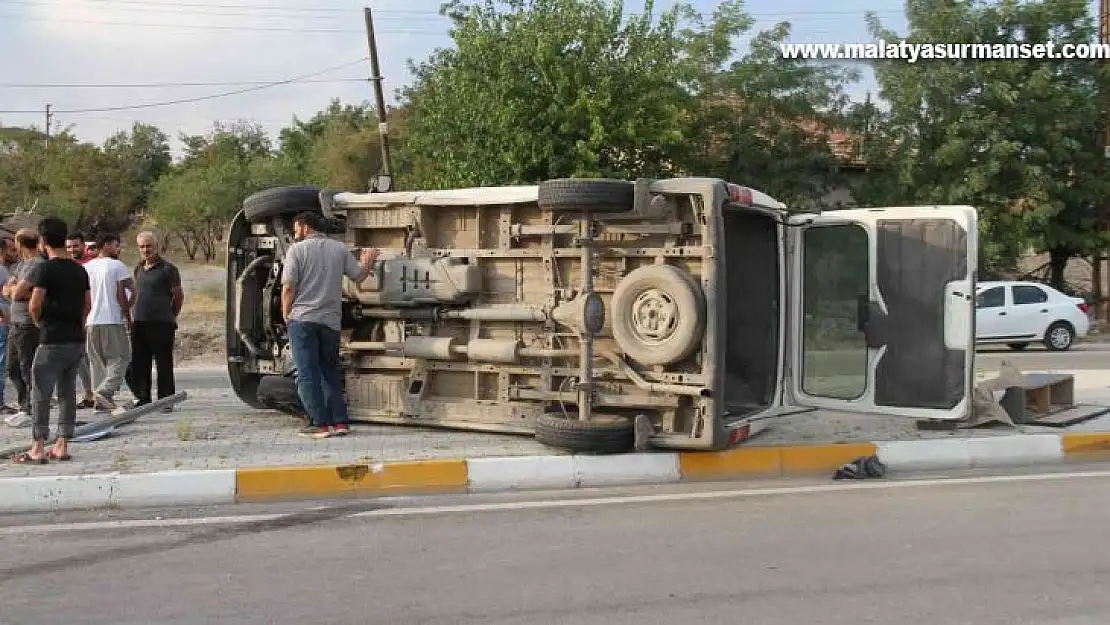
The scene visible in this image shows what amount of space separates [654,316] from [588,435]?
2.97ft

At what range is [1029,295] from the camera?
63.0 ft

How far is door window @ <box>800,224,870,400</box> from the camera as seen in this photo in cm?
759

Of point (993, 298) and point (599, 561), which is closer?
point (599, 561)

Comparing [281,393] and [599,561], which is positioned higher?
[281,393]

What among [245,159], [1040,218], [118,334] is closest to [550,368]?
[118,334]

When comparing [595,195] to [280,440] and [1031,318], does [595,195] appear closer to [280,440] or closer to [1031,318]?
[280,440]

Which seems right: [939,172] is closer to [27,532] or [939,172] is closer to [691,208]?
[691,208]

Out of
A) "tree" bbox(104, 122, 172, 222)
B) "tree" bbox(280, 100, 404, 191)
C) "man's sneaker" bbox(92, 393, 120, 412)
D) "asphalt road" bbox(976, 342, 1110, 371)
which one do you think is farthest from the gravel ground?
"tree" bbox(104, 122, 172, 222)

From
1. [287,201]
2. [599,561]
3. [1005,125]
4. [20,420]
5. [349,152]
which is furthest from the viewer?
[349,152]

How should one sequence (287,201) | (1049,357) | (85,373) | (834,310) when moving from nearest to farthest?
(834,310) < (287,201) < (85,373) < (1049,357)

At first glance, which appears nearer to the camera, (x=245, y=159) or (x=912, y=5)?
(x=912, y=5)

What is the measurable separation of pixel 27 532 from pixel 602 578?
3289 millimetres

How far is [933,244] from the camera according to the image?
7.34m

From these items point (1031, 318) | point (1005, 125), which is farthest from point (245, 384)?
point (1005, 125)
